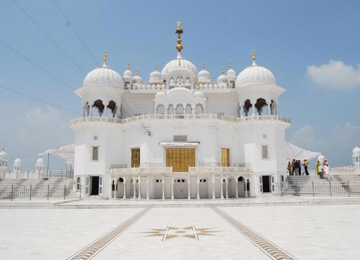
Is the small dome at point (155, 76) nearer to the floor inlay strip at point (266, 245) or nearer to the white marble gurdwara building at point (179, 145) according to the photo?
the white marble gurdwara building at point (179, 145)

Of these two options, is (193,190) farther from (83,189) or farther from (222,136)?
(83,189)

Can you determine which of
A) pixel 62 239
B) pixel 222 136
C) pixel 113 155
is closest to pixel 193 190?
pixel 222 136

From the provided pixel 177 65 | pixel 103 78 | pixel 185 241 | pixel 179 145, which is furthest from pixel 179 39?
pixel 185 241

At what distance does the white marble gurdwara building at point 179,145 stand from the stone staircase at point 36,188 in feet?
6.39

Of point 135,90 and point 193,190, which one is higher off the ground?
point 135,90

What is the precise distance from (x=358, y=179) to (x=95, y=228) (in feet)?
92.2

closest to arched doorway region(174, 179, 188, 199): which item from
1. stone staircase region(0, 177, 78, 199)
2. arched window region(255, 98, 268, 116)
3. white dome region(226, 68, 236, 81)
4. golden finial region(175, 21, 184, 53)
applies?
stone staircase region(0, 177, 78, 199)

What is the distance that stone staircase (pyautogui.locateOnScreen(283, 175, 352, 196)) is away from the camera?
95.4 feet

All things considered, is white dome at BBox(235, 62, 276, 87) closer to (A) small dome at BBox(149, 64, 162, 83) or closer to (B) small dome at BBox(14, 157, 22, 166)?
(A) small dome at BBox(149, 64, 162, 83)

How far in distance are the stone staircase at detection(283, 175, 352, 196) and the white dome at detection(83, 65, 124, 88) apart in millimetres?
21047

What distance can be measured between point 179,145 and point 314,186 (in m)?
13.5

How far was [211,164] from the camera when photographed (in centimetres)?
3117

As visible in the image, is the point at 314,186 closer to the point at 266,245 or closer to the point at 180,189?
the point at 180,189

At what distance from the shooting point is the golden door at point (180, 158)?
31.4 meters
